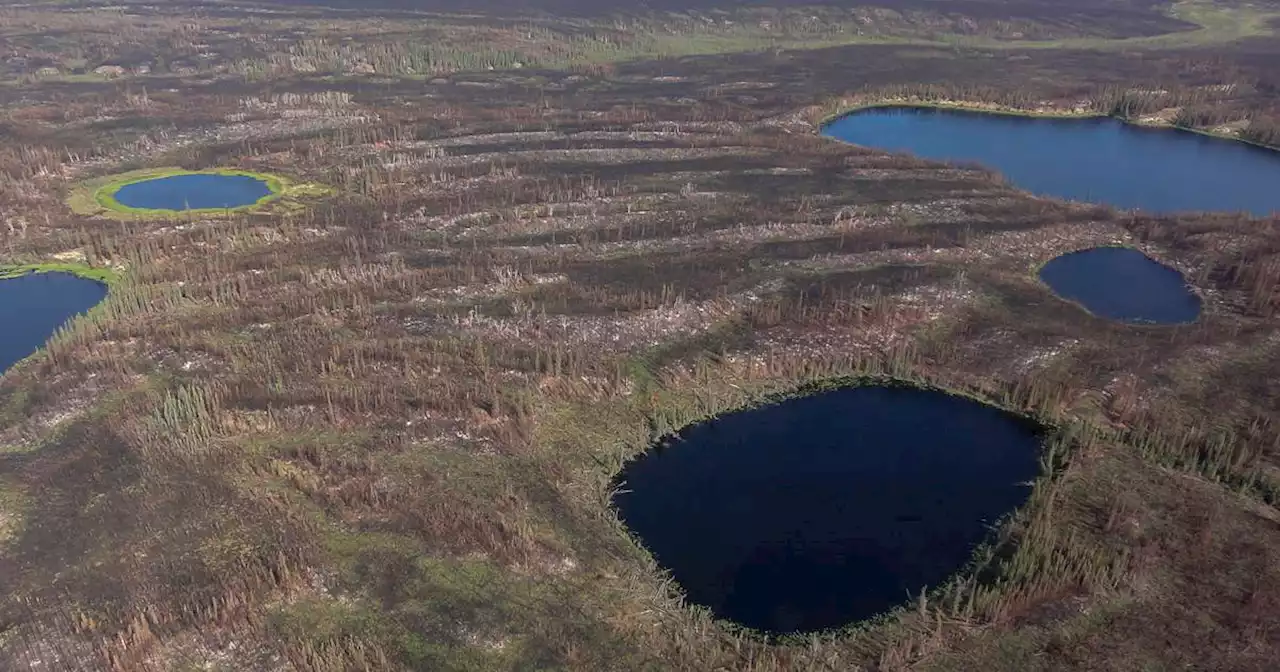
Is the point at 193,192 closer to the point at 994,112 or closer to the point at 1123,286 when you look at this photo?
the point at 1123,286

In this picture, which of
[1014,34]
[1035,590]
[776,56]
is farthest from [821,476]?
[1014,34]

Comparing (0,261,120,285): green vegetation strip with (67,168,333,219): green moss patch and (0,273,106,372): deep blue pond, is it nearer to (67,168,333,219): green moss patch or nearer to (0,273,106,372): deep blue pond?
(0,273,106,372): deep blue pond

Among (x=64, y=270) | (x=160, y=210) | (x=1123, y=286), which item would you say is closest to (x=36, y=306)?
(x=64, y=270)

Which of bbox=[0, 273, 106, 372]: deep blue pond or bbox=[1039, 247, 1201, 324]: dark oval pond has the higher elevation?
bbox=[1039, 247, 1201, 324]: dark oval pond

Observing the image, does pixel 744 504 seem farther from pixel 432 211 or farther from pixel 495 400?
pixel 432 211

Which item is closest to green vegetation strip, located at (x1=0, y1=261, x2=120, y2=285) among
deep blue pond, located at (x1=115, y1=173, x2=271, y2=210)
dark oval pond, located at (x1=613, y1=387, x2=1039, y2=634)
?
deep blue pond, located at (x1=115, y1=173, x2=271, y2=210)
